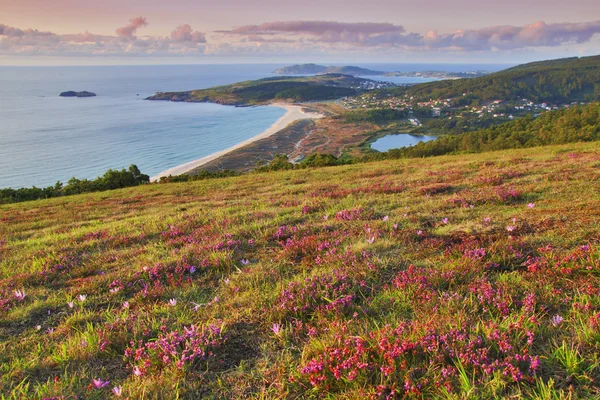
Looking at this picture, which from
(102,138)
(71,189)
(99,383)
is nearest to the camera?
(99,383)

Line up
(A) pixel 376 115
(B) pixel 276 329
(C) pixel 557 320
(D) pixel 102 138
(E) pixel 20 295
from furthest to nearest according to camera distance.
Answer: (A) pixel 376 115
(D) pixel 102 138
(E) pixel 20 295
(B) pixel 276 329
(C) pixel 557 320

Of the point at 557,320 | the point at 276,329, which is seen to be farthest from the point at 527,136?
the point at 276,329

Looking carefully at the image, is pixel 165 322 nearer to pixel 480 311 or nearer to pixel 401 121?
pixel 480 311

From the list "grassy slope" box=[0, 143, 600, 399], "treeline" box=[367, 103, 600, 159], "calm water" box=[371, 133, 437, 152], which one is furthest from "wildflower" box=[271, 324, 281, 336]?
"calm water" box=[371, 133, 437, 152]

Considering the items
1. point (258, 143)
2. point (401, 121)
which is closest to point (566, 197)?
point (258, 143)

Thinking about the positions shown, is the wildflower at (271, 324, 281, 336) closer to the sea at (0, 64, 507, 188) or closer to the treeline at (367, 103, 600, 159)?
the treeline at (367, 103, 600, 159)

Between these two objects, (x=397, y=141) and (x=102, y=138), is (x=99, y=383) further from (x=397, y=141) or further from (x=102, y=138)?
(x=102, y=138)
